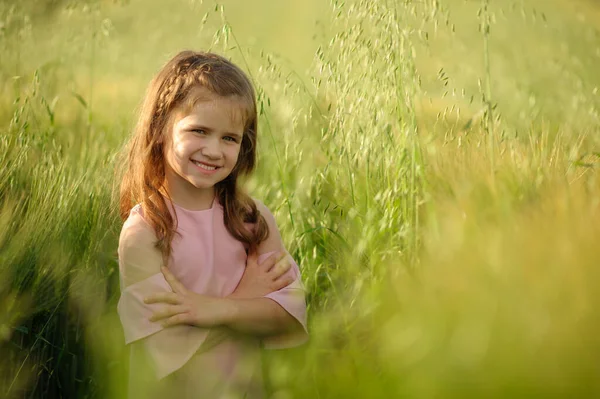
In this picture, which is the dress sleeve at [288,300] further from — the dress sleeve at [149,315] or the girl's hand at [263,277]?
the dress sleeve at [149,315]

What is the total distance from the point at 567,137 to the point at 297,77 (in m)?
0.91

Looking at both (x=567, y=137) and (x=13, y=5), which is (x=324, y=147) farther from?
(x=13, y=5)

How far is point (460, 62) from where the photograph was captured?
5.90ft

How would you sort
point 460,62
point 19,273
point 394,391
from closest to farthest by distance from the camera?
1. point 394,391
2. point 19,273
3. point 460,62

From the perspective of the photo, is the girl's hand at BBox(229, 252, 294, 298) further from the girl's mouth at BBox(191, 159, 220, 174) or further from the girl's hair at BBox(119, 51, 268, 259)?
the girl's mouth at BBox(191, 159, 220, 174)

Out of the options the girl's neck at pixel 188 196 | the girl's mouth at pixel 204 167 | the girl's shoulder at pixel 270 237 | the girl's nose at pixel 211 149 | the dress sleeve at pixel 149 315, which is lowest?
the dress sleeve at pixel 149 315

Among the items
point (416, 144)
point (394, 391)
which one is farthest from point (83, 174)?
point (394, 391)

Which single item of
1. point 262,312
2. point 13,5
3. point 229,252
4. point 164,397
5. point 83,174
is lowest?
point 164,397

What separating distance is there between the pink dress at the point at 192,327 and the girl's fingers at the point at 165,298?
0.02 meters

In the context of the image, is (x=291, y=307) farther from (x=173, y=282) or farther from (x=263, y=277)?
(x=173, y=282)

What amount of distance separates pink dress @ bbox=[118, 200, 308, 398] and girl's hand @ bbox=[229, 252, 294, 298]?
2 cm

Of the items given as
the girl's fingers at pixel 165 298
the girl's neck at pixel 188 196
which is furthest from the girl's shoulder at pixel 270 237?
the girl's fingers at pixel 165 298

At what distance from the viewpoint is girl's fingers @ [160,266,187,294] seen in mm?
1461

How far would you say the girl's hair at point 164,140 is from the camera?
1.57 metres
